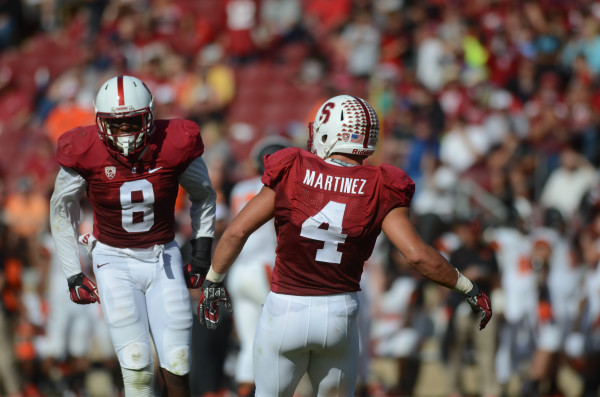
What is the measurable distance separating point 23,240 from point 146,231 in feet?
16.8

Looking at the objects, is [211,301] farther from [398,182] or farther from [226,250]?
[398,182]

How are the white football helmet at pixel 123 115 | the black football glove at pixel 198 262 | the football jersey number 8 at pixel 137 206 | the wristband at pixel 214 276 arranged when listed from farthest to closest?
the black football glove at pixel 198 262 < the football jersey number 8 at pixel 137 206 < the white football helmet at pixel 123 115 < the wristband at pixel 214 276

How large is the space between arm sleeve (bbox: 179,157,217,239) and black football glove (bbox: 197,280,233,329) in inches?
28.8

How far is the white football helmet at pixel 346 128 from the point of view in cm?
460

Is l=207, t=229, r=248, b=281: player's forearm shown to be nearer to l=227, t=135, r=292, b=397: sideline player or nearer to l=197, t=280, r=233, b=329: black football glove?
l=197, t=280, r=233, b=329: black football glove

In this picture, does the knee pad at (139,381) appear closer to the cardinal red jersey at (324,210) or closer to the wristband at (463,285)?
the cardinal red jersey at (324,210)

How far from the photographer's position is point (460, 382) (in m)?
8.85

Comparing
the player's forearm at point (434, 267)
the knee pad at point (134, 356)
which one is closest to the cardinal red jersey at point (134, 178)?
the knee pad at point (134, 356)

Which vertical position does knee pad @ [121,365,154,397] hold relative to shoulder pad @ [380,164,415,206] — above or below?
below

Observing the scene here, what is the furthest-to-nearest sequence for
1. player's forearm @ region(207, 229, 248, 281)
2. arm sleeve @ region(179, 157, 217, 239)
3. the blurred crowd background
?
the blurred crowd background < arm sleeve @ region(179, 157, 217, 239) < player's forearm @ region(207, 229, 248, 281)

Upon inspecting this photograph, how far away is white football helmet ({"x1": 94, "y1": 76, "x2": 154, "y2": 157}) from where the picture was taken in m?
4.96

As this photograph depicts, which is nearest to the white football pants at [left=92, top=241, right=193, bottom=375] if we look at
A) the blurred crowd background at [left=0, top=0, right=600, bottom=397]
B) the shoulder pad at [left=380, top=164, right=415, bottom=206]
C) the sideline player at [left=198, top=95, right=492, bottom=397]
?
the sideline player at [left=198, top=95, right=492, bottom=397]

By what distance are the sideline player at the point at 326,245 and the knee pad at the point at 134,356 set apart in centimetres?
71

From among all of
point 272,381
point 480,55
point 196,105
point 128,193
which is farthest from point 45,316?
point 480,55
